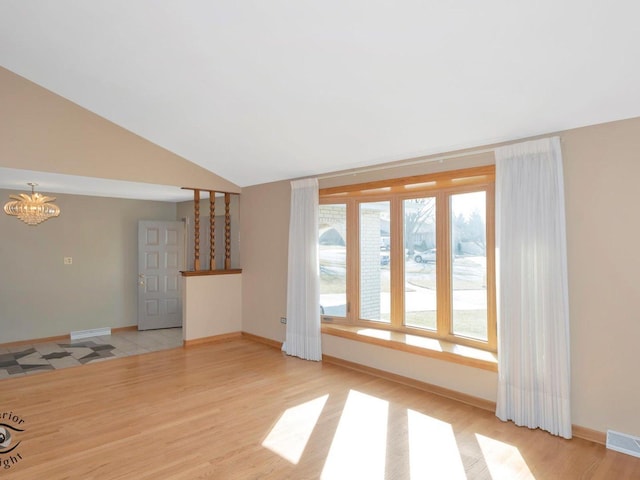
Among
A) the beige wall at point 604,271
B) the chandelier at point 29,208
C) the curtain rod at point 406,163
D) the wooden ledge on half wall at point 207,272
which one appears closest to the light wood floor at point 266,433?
the beige wall at point 604,271

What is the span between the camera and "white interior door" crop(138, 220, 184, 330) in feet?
22.7

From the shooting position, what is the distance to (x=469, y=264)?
13.0 ft

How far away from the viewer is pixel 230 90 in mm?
3584

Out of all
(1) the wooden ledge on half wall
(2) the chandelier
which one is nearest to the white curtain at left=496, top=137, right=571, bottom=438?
(1) the wooden ledge on half wall

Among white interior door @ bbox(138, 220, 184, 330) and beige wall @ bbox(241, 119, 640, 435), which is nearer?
beige wall @ bbox(241, 119, 640, 435)

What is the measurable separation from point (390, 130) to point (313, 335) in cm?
269

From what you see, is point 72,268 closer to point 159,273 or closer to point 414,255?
point 159,273

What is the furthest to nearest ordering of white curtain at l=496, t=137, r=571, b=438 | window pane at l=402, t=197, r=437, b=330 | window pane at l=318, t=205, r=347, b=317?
window pane at l=318, t=205, r=347, b=317, window pane at l=402, t=197, r=437, b=330, white curtain at l=496, t=137, r=571, b=438

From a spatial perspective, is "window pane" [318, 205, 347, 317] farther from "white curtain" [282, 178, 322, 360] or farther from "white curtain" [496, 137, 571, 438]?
"white curtain" [496, 137, 571, 438]

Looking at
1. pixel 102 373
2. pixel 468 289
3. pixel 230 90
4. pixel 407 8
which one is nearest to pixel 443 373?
pixel 468 289

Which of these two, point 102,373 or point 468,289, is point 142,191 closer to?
point 102,373

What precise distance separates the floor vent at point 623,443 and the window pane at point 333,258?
2.90m

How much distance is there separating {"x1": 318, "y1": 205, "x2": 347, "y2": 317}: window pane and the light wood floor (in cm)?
97

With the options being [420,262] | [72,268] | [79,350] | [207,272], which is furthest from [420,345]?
[72,268]
